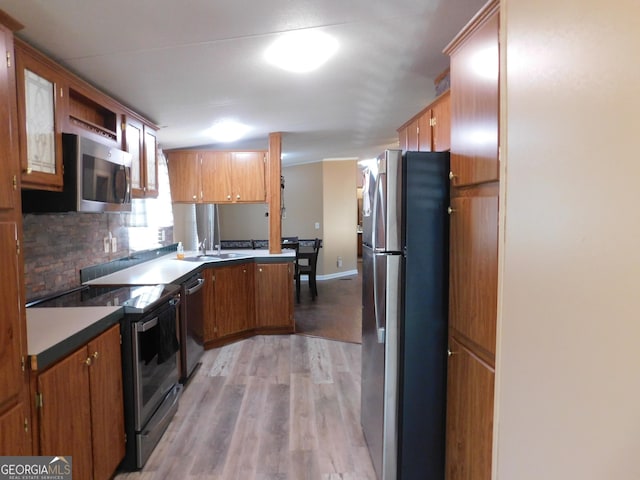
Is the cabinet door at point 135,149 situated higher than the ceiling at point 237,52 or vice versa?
the ceiling at point 237,52

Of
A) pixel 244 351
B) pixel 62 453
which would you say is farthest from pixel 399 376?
pixel 244 351

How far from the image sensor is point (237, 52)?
2.12 m

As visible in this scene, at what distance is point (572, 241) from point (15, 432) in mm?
1711

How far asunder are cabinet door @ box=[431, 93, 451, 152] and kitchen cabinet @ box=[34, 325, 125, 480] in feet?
6.52

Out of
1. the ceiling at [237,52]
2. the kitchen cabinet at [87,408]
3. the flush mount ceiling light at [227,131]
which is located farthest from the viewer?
the flush mount ceiling light at [227,131]

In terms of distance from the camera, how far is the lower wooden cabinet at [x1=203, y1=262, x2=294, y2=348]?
12.7 feet

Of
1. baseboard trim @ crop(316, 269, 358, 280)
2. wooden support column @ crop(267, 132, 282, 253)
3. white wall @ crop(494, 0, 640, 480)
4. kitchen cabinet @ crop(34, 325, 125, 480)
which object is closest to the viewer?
white wall @ crop(494, 0, 640, 480)

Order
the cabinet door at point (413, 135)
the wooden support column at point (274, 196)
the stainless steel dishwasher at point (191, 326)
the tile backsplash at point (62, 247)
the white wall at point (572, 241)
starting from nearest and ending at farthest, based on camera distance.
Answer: the white wall at point (572, 241) → the tile backsplash at point (62, 247) → the cabinet door at point (413, 135) → the stainless steel dishwasher at point (191, 326) → the wooden support column at point (274, 196)

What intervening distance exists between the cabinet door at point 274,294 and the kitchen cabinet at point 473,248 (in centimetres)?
275

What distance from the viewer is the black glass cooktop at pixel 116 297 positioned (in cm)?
206

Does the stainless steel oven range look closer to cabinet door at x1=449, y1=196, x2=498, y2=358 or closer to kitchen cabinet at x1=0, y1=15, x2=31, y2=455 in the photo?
kitchen cabinet at x1=0, y1=15, x2=31, y2=455

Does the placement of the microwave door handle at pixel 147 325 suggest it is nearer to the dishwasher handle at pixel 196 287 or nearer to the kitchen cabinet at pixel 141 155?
the dishwasher handle at pixel 196 287

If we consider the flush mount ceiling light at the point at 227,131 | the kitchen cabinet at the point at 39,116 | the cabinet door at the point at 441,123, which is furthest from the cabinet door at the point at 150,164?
the cabinet door at the point at 441,123

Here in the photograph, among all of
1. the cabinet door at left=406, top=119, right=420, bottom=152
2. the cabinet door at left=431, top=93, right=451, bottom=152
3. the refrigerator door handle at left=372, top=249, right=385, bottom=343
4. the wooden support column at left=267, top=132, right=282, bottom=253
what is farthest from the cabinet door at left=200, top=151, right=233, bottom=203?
the refrigerator door handle at left=372, top=249, right=385, bottom=343
